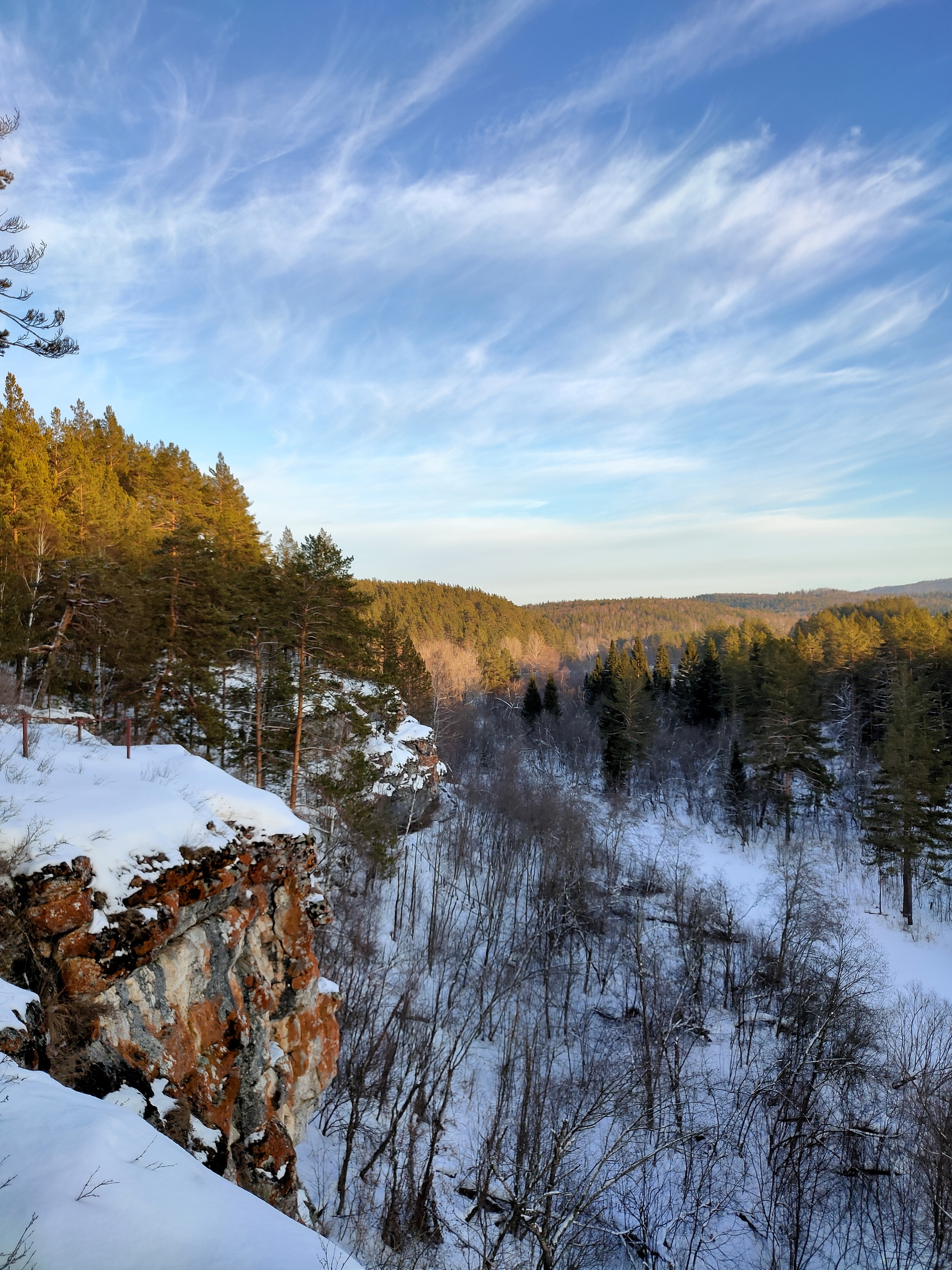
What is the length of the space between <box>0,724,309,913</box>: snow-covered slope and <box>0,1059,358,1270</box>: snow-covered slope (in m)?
3.11

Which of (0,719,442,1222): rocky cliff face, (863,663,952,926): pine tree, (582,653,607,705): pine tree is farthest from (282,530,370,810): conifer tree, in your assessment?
(582,653,607,705): pine tree

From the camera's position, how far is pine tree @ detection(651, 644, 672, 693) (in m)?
64.2

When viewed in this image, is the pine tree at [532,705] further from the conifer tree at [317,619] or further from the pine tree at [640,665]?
the conifer tree at [317,619]

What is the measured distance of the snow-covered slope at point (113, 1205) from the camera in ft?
10.1

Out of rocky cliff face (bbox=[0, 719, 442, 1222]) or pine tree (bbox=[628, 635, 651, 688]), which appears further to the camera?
pine tree (bbox=[628, 635, 651, 688])

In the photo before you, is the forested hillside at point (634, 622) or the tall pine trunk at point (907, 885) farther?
the forested hillside at point (634, 622)

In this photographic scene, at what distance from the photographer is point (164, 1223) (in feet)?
11.2

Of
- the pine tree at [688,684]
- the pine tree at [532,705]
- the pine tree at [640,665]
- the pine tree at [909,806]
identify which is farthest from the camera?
the pine tree at [532,705]

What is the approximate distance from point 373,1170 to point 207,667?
48.4ft

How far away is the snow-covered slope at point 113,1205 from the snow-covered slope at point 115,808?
3.11 metres

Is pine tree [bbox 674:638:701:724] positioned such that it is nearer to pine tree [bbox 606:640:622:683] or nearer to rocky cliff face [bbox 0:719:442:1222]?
pine tree [bbox 606:640:622:683]

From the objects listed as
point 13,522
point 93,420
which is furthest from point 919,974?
point 93,420

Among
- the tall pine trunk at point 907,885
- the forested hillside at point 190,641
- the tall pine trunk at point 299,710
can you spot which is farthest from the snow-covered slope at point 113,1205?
the tall pine trunk at point 907,885

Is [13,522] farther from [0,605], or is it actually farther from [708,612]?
[708,612]
